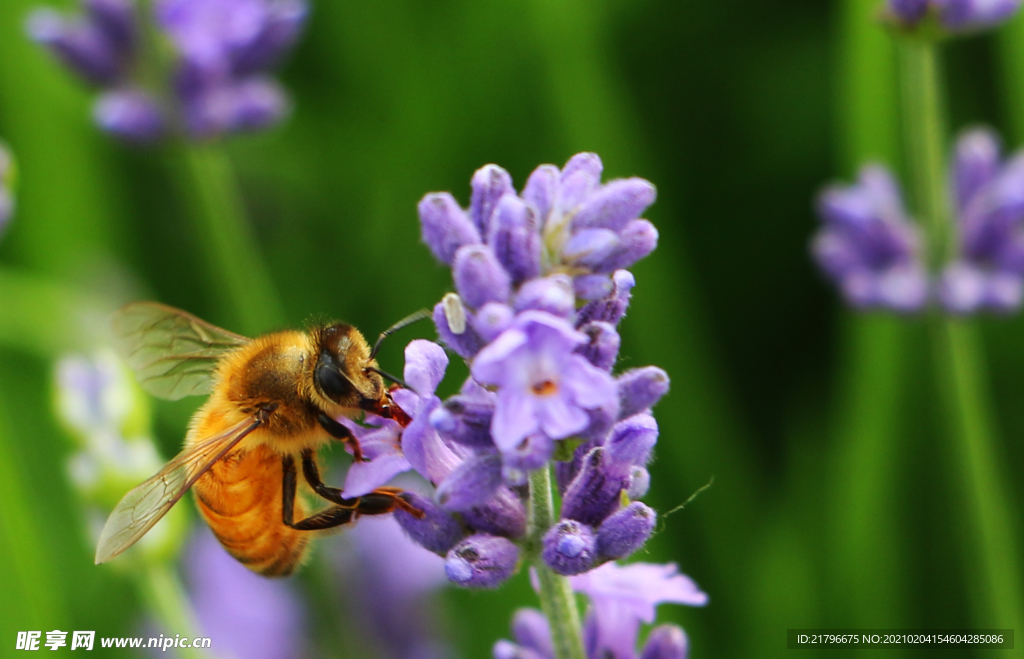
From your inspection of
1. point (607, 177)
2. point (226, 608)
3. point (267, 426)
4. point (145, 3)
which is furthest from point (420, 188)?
point (267, 426)

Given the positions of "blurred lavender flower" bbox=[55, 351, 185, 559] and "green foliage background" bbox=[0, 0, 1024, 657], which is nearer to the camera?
"blurred lavender flower" bbox=[55, 351, 185, 559]

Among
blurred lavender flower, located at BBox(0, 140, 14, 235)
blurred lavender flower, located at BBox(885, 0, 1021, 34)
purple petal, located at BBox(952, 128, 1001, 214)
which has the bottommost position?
purple petal, located at BBox(952, 128, 1001, 214)

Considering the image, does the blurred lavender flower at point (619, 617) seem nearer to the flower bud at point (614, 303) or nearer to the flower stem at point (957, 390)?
the flower bud at point (614, 303)

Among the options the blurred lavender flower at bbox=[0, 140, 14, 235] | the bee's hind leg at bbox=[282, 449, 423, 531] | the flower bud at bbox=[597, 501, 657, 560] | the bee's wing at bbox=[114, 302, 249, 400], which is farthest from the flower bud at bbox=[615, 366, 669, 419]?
the blurred lavender flower at bbox=[0, 140, 14, 235]

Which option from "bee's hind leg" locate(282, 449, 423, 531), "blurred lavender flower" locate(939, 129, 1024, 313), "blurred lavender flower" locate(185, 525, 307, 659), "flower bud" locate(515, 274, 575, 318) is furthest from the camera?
"blurred lavender flower" locate(185, 525, 307, 659)

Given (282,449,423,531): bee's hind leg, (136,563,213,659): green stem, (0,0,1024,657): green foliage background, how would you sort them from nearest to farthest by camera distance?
(282,449,423,531): bee's hind leg
(136,563,213,659): green stem
(0,0,1024,657): green foliage background

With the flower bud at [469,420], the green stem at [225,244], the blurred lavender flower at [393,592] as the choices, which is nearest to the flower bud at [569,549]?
the flower bud at [469,420]

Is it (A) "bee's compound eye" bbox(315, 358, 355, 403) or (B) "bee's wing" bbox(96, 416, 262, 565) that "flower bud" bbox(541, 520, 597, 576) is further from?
(B) "bee's wing" bbox(96, 416, 262, 565)
